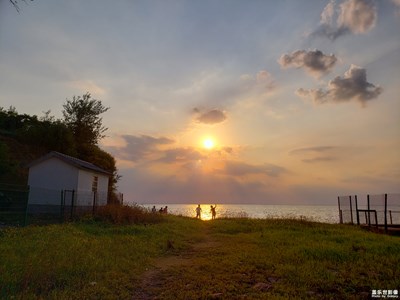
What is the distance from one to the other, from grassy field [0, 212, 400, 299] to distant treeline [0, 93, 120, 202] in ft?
74.3

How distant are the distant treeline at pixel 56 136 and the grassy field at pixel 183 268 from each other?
2263 centimetres

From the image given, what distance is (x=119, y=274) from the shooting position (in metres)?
9.47

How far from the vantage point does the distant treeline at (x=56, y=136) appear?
127 feet

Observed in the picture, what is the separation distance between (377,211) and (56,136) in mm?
35104

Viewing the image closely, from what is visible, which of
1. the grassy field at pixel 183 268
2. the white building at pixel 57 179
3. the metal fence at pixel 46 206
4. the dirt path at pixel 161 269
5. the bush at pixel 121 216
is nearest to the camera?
the grassy field at pixel 183 268

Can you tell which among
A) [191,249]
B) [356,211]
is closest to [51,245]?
[191,249]

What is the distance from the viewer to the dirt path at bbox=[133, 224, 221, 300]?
8199 millimetres

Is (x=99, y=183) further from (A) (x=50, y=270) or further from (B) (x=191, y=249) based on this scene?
(A) (x=50, y=270)

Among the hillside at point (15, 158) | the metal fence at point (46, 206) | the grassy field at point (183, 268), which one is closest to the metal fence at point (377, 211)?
the grassy field at point (183, 268)

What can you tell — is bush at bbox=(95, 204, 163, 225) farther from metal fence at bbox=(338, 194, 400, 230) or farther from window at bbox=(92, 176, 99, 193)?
metal fence at bbox=(338, 194, 400, 230)

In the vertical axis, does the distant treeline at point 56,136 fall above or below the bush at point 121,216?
above

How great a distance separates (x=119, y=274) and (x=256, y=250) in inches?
251

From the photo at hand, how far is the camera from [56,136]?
133 ft

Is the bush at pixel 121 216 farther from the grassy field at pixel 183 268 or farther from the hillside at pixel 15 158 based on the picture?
the hillside at pixel 15 158
